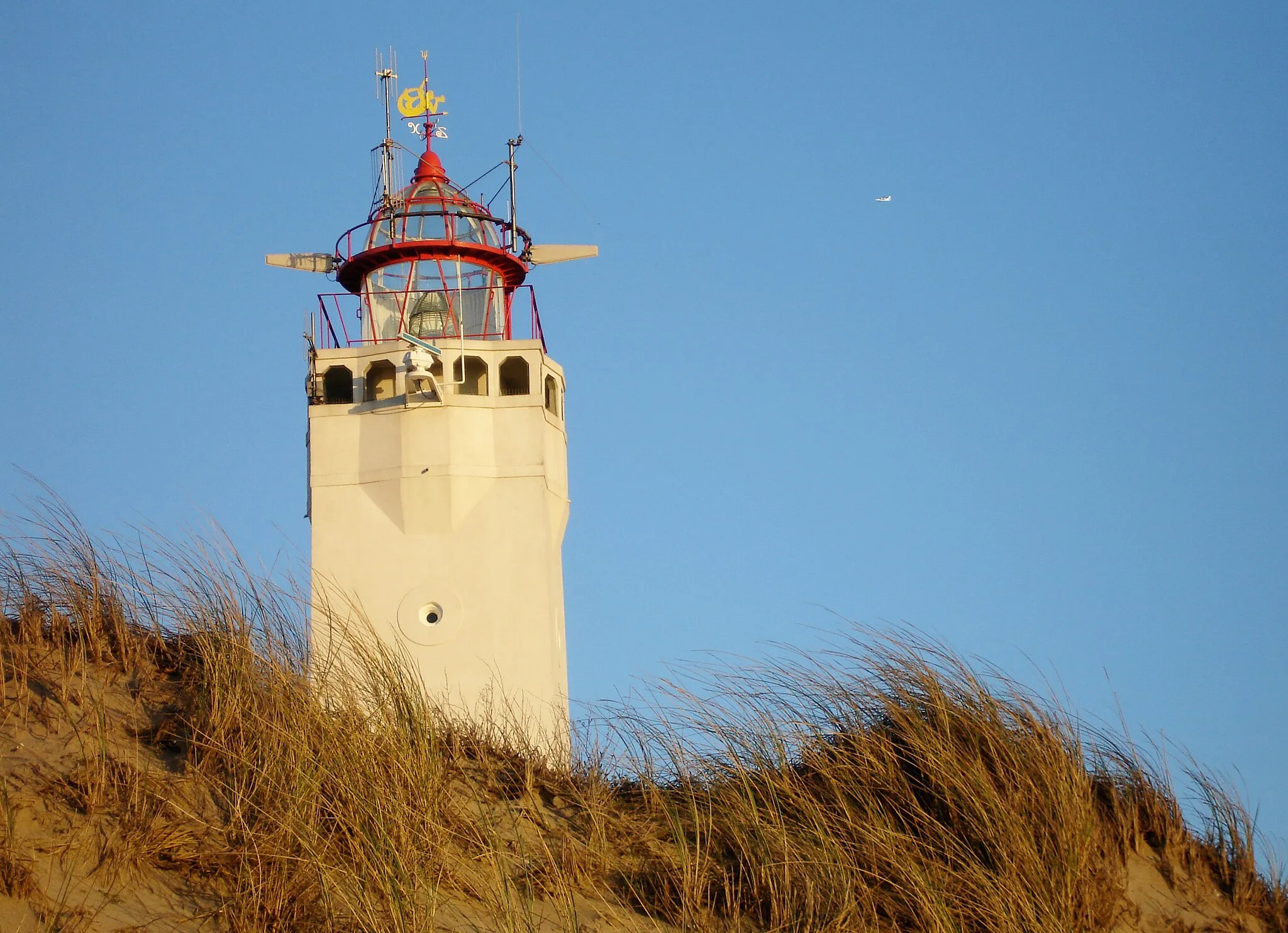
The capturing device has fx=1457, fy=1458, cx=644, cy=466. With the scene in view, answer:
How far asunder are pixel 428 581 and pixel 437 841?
10889 mm

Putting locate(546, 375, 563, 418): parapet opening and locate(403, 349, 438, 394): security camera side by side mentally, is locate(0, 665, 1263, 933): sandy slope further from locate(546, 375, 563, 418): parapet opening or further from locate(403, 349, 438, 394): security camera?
locate(546, 375, 563, 418): parapet opening

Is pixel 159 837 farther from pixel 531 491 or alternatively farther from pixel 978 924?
pixel 531 491

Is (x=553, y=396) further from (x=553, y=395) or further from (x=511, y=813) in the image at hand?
(x=511, y=813)

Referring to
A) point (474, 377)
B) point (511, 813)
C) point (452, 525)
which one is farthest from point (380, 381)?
point (511, 813)

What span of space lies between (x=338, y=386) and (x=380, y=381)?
64cm

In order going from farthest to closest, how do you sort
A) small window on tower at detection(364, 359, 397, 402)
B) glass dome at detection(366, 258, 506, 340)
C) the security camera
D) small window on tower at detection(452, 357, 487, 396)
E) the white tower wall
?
glass dome at detection(366, 258, 506, 340) < small window on tower at detection(452, 357, 487, 396) < small window on tower at detection(364, 359, 397, 402) < the security camera < the white tower wall

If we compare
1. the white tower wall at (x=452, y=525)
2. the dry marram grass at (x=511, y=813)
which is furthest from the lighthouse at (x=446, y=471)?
the dry marram grass at (x=511, y=813)

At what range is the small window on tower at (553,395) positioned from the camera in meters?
19.8

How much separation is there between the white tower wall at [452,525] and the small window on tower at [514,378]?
46 centimetres

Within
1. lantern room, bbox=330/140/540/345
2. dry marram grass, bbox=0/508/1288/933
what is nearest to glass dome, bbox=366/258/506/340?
lantern room, bbox=330/140/540/345

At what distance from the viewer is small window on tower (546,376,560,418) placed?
19828 millimetres

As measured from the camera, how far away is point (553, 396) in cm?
1995

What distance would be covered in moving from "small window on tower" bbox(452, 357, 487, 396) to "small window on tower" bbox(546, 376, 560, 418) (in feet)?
2.86

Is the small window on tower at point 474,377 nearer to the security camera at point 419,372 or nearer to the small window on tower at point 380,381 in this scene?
the security camera at point 419,372
